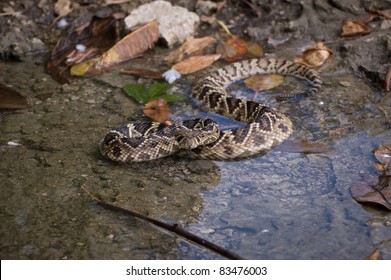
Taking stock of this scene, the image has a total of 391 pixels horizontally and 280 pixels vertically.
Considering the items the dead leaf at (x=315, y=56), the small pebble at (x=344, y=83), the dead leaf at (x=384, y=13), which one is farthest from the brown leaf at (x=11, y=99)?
the dead leaf at (x=384, y=13)

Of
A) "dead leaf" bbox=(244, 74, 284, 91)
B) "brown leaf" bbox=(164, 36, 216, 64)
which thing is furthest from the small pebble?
"brown leaf" bbox=(164, 36, 216, 64)

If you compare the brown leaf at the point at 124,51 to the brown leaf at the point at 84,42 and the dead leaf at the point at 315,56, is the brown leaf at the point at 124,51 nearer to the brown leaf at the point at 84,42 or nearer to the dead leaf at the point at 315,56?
the brown leaf at the point at 84,42

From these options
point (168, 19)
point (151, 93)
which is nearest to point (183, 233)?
point (151, 93)

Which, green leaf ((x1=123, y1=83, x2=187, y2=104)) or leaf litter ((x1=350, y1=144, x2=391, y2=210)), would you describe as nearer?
leaf litter ((x1=350, y1=144, x2=391, y2=210))

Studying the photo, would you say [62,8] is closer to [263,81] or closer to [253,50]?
[253,50]

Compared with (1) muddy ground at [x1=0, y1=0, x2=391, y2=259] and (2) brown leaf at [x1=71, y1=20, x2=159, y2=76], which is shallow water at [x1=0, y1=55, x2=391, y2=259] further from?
(2) brown leaf at [x1=71, y1=20, x2=159, y2=76]
